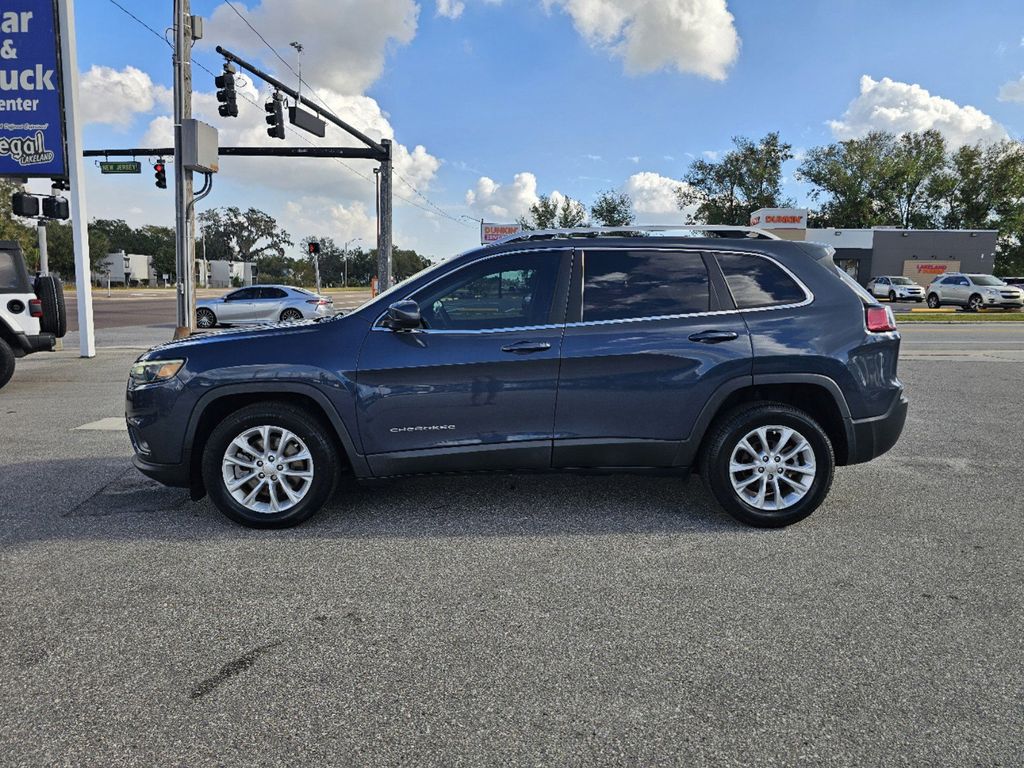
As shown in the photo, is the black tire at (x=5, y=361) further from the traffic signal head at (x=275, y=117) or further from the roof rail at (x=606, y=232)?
the traffic signal head at (x=275, y=117)

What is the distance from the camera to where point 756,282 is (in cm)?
440

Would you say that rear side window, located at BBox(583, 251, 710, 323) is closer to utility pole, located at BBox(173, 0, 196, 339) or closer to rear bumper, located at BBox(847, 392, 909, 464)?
rear bumper, located at BBox(847, 392, 909, 464)

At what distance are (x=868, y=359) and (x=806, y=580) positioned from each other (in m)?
1.52

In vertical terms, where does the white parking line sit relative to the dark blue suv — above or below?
below

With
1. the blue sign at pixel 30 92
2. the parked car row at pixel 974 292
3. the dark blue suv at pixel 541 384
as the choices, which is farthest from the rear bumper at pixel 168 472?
the parked car row at pixel 974 292

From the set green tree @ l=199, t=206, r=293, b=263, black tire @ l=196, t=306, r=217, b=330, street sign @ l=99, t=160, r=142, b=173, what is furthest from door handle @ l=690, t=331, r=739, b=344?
green tree @ l=199, t=206, r=293, b=263

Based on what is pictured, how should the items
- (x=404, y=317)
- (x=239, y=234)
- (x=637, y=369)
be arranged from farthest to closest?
(x=239, y=234) → (x=637, y=369) → (x=404, y=317)

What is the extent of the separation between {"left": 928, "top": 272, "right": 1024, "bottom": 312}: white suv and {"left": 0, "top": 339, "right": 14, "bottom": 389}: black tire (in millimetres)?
36138

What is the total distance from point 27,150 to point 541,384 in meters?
13.3

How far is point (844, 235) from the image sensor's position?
2067 inches

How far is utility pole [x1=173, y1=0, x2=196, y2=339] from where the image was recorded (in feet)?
52.5

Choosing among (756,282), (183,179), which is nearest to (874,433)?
(756,282)

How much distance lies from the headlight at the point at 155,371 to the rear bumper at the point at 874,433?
4050 millimetres

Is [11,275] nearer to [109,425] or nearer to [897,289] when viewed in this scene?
→ [109,425]
